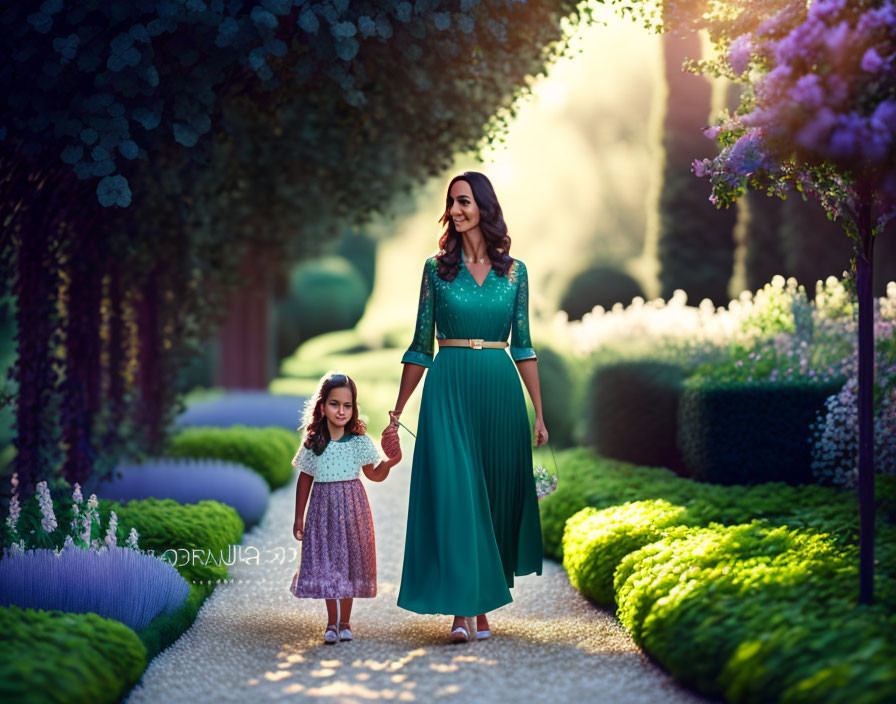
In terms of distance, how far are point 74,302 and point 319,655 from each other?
384 cm

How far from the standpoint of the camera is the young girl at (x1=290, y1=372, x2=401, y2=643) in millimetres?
4496

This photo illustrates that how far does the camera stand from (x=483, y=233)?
4555 mm

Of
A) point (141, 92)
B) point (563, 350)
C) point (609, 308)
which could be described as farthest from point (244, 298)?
point (141, 92)

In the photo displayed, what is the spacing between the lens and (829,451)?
644 cm

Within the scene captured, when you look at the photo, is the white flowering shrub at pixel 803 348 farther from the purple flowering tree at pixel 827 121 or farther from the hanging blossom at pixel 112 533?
the hanging blossom at pixel 112 533

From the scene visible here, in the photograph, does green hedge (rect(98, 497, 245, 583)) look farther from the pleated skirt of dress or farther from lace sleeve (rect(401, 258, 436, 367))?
lace sleeve (rect(401, 258, 436, 367))

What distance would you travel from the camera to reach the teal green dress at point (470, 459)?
437cm

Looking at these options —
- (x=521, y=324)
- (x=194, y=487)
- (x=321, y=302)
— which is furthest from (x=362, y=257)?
(x=521, y=324)

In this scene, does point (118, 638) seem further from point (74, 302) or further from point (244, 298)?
point (244, 298)

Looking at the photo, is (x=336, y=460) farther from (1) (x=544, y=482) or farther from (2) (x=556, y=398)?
(2) (x=556, y=398)

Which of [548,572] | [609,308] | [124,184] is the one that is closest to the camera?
[124,184]

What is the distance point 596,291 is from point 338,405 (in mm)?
12467

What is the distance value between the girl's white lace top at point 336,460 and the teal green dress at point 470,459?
0.27 meters

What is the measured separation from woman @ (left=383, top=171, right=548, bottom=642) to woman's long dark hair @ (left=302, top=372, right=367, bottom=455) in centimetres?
23
